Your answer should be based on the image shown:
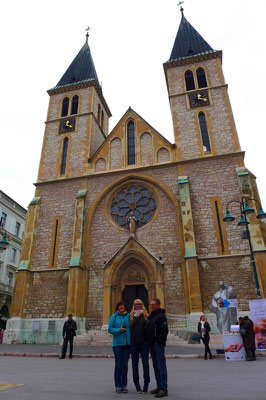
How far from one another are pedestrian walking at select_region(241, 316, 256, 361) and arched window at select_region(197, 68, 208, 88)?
19.5 metres

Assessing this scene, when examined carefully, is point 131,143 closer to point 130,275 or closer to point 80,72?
point 130,275

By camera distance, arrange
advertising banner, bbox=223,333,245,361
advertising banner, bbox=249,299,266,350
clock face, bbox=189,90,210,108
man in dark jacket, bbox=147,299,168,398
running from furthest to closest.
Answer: clock face, bbox=189,90,210,108 → advertising banner, bbox=249,299,266,350 → advertising banner, bbox=223,333,245,361 → man in dark jacket, bbox=147,299,168,398

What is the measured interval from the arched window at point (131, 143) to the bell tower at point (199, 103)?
10.7 ft

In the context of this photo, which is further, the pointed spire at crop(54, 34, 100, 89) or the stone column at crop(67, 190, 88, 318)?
the pointed spire at crop(54, 34, 100, 89)

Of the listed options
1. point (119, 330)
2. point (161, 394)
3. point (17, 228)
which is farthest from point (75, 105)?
point (161, 394)

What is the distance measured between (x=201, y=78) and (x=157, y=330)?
76.4 ft

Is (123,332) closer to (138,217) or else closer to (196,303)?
(196,303)

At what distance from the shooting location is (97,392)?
436 centimetres

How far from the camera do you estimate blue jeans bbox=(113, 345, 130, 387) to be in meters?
4.53

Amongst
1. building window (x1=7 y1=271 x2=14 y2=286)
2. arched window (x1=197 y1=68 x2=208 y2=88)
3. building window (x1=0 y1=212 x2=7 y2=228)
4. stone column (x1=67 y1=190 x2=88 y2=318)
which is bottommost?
stone column (x1=67 y1=190 x2=88 y2=318)

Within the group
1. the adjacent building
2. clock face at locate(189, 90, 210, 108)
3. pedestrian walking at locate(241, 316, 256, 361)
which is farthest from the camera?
the adjacent building

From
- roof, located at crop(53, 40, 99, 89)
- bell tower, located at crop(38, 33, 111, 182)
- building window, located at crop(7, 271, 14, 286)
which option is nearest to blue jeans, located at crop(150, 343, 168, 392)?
bell tower, located at crop(38, 33, 111, 182)

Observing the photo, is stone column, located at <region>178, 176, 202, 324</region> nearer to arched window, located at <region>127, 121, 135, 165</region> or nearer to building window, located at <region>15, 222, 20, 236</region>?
arched window, located at <region>127, 121, 135, 165</region>

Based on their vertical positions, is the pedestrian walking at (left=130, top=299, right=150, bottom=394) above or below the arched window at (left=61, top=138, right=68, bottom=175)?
below
